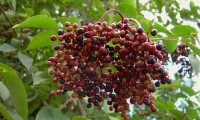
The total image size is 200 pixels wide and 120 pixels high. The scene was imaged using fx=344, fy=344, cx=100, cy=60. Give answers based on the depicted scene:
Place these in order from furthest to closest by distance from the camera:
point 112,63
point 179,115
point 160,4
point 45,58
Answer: point 160,4 < point 45,58 < point 179,115 < point 112,63

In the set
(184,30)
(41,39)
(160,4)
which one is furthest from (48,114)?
(160,4)

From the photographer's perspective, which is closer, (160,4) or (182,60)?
(182,60)

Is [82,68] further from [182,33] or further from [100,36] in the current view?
[182,33]

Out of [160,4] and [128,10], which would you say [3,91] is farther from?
[160,4]

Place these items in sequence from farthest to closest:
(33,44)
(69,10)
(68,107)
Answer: (69,10)
(68,107)
(33,44)

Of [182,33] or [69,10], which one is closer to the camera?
[182,33]

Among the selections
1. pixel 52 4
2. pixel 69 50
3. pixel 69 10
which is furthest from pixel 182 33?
pixel 69 10
